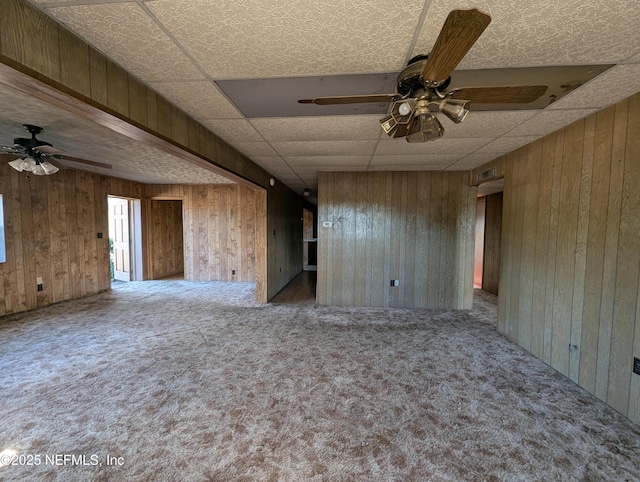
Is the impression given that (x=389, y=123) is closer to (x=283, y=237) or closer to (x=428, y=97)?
(x=428, y=97)

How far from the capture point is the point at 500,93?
144 centimetres

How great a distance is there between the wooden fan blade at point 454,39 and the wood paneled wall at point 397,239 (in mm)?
3341

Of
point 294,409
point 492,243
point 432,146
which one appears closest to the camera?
point 294,409

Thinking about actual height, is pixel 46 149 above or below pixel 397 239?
above

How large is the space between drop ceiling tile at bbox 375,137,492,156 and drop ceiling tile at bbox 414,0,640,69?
130 centimetres

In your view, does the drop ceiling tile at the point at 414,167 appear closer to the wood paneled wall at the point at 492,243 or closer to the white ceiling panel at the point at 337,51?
the white ceiling panel at the point at 337,51

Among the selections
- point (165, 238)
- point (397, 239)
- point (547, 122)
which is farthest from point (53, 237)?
point (547, 122)

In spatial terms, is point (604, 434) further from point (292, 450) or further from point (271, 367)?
point (271, 367)

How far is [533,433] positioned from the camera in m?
1.72

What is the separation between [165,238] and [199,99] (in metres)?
6.56

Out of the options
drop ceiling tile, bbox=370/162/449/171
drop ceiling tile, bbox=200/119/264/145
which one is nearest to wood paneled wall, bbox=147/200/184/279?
drop ceiling tile, bbox=200/119/264/145

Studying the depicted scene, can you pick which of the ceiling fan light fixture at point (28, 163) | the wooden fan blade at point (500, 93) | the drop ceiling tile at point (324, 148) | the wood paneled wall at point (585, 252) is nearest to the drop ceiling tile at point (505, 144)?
the wood paneled wall at point (585, 252)

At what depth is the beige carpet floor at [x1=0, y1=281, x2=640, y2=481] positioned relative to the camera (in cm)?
148

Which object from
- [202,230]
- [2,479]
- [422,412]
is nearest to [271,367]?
[422,412]
